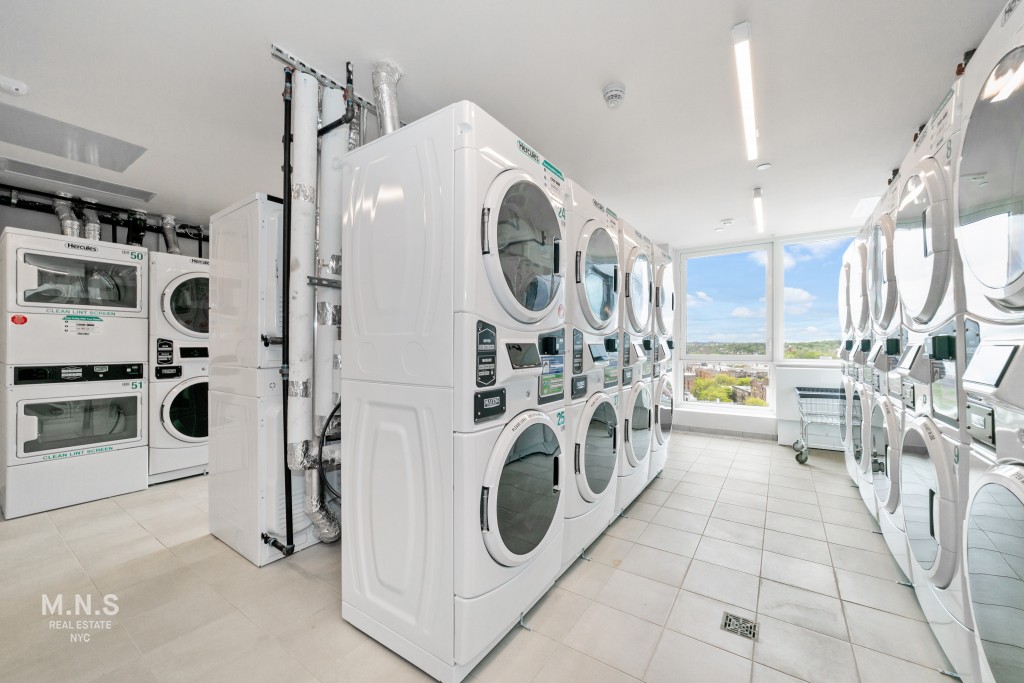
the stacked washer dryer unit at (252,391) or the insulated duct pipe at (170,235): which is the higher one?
the insulated duct pipe at (170,235)

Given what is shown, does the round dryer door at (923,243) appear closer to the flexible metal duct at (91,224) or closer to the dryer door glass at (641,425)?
the dryer door glass at (641,425)

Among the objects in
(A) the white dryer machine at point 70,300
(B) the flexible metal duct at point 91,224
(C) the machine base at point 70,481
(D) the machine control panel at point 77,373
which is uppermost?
(B) the flexible metal duct at point 91,224

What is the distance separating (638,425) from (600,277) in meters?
1.35

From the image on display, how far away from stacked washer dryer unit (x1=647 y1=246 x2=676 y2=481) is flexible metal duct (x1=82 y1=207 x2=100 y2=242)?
18.0 ft

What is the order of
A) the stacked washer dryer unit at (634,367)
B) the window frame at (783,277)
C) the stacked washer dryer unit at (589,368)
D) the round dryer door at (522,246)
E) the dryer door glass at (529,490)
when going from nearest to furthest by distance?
1. the round dryer door at (522,246)
2. the dryer door glass at (529,490)
3. the stacked washer dryer unit at (589,368)
4. the stacked washer dryer unit at (634,367)
5. the window frame at (783,277)

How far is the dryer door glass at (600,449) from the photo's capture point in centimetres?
239

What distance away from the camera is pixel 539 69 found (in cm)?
223

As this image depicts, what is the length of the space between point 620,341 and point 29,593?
3.75m

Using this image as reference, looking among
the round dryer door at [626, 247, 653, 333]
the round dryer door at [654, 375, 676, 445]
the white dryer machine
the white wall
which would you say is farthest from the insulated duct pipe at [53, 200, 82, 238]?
the round dryer door at [654, 375, 676, 445]

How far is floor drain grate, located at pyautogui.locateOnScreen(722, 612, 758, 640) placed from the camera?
182cm

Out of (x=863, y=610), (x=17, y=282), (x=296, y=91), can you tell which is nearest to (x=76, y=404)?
(x=17, y=282)

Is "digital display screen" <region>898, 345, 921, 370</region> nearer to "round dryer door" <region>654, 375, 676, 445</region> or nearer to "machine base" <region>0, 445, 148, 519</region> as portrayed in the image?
"round dryer door" <region>654, 375, 676, 445</region>

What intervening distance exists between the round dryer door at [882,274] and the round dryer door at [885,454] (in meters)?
0.54

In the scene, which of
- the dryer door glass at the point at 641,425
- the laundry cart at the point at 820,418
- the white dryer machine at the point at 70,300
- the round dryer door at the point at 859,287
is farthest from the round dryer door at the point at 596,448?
the white dryer machine at the point at 70,300
